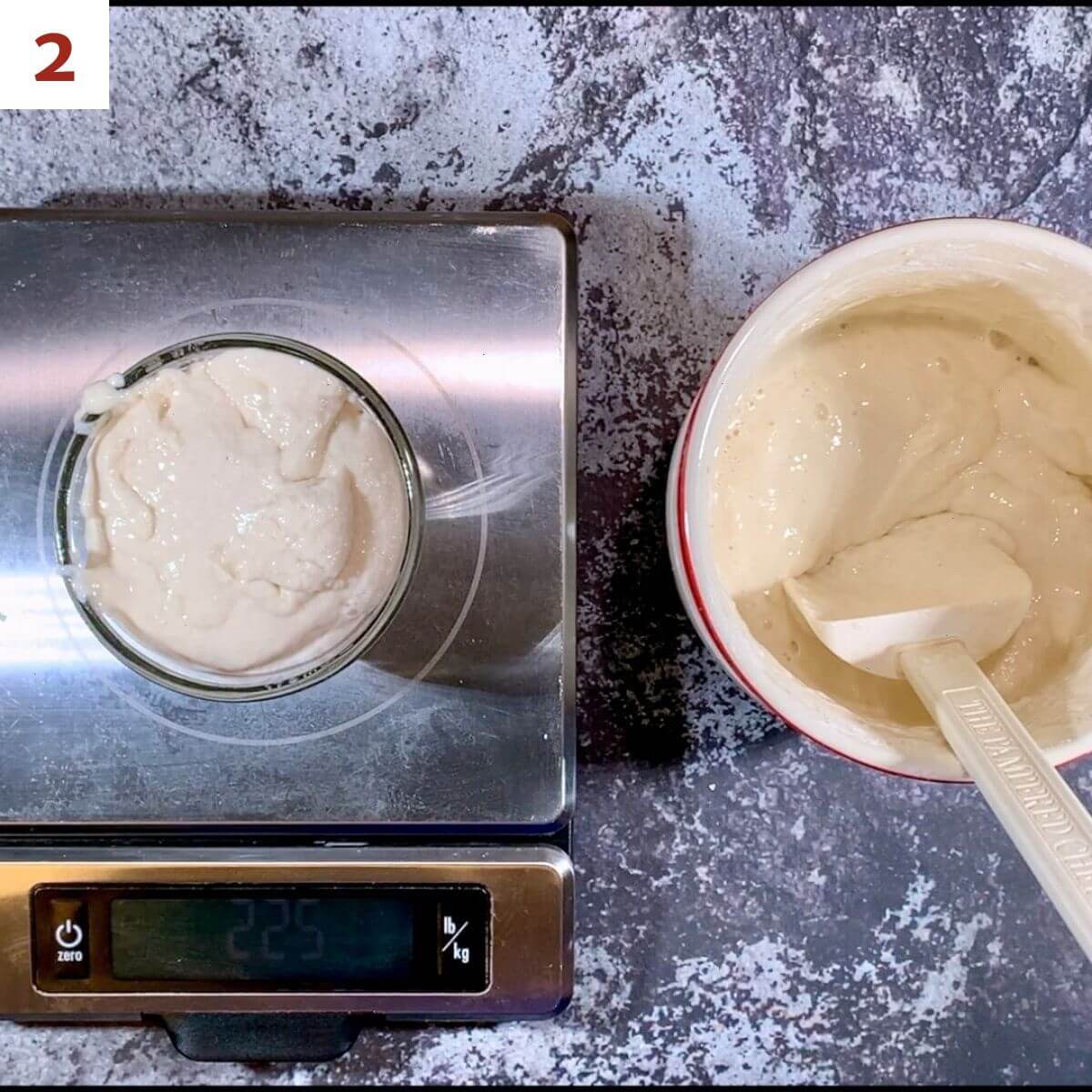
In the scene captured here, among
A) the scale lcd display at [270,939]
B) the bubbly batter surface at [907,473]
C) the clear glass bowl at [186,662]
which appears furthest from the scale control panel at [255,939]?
the bubbly batter surface at [907,473]

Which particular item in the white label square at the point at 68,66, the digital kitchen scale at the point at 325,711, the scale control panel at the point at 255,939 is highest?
the white label square at the point at 68,66

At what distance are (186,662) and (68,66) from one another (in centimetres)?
36

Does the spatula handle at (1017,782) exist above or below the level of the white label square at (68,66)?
below

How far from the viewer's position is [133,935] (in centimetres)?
59

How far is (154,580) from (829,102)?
475 mm

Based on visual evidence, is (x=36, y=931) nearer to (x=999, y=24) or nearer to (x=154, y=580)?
(x=154, y=580)

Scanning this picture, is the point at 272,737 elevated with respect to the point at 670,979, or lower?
elevated

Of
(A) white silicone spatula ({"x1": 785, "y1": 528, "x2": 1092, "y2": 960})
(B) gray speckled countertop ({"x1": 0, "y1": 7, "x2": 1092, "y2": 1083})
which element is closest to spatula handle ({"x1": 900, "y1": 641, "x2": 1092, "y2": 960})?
(A) white silicone spatula ({"x1": 785, "y1": 528, "x2": 1092, "y2": 960})

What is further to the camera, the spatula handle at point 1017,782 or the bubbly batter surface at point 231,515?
the bubbly batter surface at point 231,515

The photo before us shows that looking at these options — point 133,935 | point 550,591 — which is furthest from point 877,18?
point 133,935

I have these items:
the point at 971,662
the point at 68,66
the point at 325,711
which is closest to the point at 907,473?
the point at 971,662

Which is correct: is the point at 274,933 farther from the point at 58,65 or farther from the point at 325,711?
the point at 58,65

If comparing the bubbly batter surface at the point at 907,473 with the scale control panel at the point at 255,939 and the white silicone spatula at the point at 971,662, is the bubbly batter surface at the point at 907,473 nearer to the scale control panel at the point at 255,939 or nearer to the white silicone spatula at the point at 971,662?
the white silicone spatula at the point at 971,662

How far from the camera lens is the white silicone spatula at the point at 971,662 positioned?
457mm
